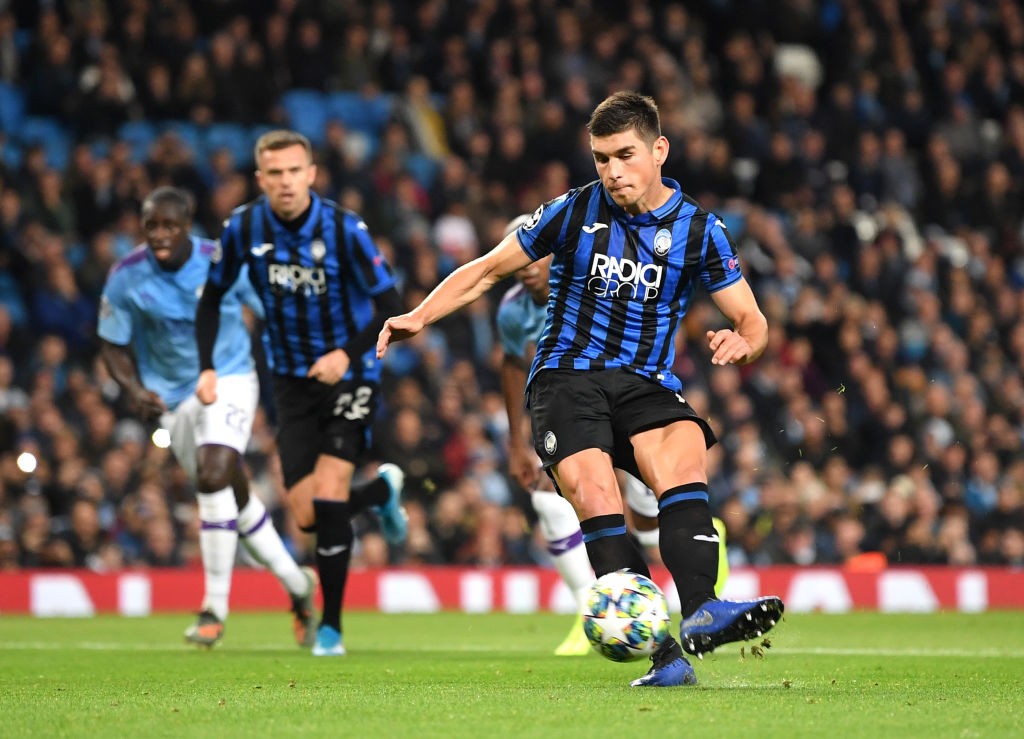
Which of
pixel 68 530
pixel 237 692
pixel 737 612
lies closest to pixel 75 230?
pixel 68 530

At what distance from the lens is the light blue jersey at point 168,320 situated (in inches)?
382

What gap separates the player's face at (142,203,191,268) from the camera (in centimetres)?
958

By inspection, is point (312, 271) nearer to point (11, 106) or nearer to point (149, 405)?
point (149, 405)

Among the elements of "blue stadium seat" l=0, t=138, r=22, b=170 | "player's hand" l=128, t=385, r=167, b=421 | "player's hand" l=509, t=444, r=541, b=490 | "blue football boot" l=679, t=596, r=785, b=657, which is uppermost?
"blue stadium seat" l=0, t=138, r=22, b=170

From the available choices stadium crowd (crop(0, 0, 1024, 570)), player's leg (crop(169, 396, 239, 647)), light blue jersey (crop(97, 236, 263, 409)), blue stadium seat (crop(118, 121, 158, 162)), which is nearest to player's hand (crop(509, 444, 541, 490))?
player's leg (crop(169, 396, 239, 647))

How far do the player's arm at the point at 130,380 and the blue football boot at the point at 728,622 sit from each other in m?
4.56

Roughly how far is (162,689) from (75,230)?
9132 millimetres

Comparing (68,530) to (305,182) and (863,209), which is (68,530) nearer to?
(305,182)

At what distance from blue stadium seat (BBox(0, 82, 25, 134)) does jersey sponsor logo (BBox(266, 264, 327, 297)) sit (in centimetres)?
801

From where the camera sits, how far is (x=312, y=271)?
28.5 feet

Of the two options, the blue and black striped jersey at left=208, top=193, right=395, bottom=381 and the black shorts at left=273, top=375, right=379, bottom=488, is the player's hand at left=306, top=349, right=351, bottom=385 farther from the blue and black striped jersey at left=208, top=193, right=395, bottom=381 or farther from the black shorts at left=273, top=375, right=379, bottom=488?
the black shorts at left=273, top=375, right=379, bottom=488

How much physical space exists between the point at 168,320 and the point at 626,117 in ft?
14.9

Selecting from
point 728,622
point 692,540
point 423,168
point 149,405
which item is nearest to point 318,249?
point 149,405

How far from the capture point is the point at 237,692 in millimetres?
6109
